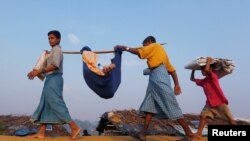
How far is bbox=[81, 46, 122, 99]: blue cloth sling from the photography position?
599 centimetres

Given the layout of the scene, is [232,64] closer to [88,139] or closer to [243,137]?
[243,137]

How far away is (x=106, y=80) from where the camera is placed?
19.6 feet

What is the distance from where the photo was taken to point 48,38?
6.14 metres

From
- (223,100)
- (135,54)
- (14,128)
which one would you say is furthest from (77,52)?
(14,128)

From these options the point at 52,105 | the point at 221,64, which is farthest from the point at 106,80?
the point at 221,64

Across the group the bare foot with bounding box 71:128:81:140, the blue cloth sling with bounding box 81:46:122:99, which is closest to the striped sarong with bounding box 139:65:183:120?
the blue cloth sling with bounding box 81:46:122:99

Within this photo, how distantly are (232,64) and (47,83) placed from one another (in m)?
3.30

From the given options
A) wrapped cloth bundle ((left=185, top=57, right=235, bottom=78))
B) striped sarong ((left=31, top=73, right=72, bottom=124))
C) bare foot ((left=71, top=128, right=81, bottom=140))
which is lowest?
bare foot ((left=71, top=128, right=81, bottom=140))

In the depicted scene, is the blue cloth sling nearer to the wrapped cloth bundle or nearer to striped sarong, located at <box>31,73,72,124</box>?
striped sarong, located at <box>31,73,72,124</box>

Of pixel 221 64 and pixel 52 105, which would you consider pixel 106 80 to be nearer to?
pixel 52 105

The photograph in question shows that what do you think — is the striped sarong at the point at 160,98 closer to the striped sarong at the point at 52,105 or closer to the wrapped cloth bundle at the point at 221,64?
the wrapped cloth bundle at the point at 221,64

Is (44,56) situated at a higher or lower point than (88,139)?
higher

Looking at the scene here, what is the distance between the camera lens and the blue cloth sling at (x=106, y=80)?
5.99 meters

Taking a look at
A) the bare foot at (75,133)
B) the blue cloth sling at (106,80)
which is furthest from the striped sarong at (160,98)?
the bare foot at (75,133)
